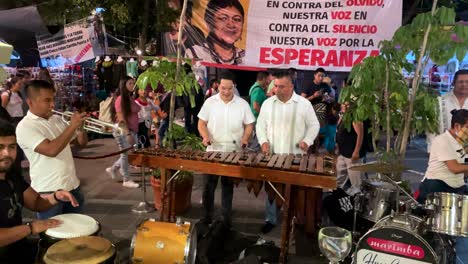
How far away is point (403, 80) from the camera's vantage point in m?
4.09

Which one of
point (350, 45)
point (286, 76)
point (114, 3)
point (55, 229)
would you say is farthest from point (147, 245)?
point (114, 3)

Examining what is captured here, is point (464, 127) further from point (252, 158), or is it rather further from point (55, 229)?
point (55, 229)

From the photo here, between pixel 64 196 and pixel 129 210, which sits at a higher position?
pixel 64 196

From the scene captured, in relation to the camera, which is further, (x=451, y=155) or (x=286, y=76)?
(x=286, y=76)

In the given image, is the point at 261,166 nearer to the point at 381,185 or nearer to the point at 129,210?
the point at 381,185

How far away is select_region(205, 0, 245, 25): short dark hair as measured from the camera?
611 cm

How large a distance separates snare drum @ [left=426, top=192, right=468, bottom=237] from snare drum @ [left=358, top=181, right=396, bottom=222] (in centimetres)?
31

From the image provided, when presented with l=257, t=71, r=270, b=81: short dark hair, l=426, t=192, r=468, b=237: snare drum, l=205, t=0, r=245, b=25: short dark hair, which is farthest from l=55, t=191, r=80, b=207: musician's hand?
l=257, t=71, r=270, b=81: short dark hair

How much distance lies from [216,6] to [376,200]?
387 cm

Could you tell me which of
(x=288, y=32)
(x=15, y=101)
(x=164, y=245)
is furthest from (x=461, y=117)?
(x=15, y=101)

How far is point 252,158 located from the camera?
13.2 feet

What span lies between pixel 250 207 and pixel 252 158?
6.30 feet

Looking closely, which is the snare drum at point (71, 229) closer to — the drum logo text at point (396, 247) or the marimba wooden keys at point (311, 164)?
the marimba wooden keys at point (311, 164)

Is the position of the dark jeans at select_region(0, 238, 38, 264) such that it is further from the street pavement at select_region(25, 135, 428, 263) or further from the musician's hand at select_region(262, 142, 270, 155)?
the musician's hand at select_region(262, 142, 270, 155)
